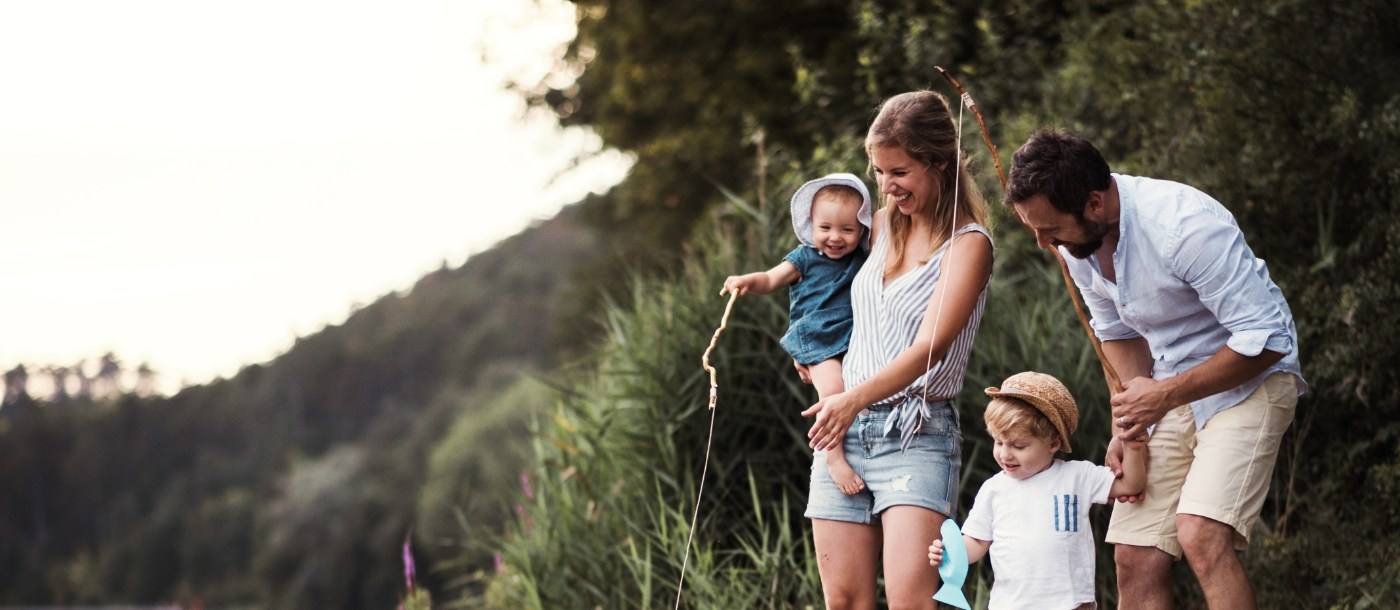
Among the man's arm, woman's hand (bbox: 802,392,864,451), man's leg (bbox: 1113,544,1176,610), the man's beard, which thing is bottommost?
man's leg (bbox: 1113,544,1176,610)

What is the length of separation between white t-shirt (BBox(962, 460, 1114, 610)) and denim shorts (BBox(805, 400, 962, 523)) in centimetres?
13

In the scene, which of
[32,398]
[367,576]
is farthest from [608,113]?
[32,398]

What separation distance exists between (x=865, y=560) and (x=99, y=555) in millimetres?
79436

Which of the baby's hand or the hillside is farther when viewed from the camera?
the hillside

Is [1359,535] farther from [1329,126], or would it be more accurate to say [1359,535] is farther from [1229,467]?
[1229,467]

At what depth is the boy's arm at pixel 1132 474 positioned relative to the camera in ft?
9.77

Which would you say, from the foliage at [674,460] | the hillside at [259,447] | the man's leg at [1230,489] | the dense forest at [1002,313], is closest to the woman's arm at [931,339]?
the dense forest at [1002,313]

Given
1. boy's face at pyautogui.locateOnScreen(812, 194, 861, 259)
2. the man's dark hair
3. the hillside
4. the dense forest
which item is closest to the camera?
the man's dark hair

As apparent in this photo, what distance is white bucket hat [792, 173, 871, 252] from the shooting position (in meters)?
3.11

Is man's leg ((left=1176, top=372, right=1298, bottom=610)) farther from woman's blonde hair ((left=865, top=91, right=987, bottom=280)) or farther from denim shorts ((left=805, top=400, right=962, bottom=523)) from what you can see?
woman's blonde hair ((left=865, top=91, right=987, bottom=280))

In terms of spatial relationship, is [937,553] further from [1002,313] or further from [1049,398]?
[1002,313]

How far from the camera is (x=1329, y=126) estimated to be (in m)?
5.18

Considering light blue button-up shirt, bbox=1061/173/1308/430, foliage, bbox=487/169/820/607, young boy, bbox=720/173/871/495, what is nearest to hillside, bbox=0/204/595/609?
foliage, bbox=487/169/820/607

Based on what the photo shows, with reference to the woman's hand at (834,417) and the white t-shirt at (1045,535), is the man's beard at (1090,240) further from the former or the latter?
the woman's hand at (834,417)
